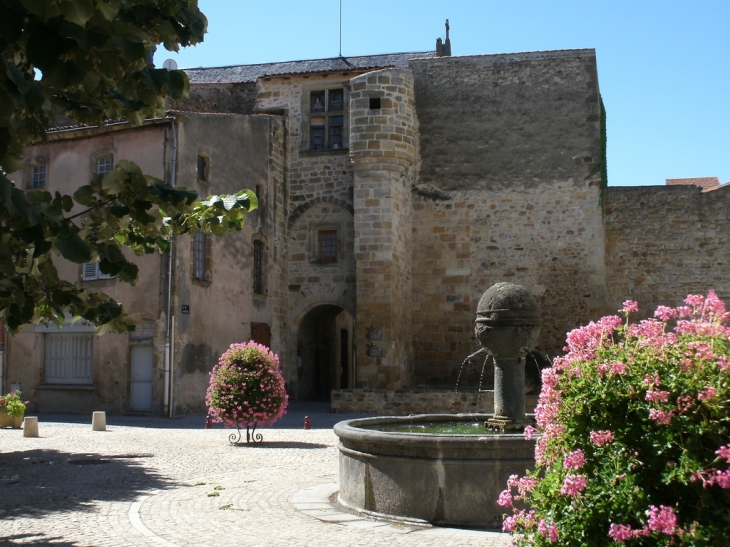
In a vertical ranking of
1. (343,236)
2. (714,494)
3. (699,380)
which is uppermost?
(343,236)

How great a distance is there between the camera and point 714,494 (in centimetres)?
302

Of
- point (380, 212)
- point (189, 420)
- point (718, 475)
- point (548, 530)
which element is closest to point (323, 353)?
point (380, 212)

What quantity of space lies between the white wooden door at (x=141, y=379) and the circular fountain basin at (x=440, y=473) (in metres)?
11.8

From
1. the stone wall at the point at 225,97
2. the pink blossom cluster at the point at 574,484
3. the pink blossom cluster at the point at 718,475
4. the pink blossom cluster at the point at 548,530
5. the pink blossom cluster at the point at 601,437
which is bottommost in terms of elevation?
the pink blossom cluster at the point at 548,530

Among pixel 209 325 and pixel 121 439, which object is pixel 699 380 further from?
pixel 209 325

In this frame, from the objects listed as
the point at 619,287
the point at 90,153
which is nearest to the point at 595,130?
the point at 619,287

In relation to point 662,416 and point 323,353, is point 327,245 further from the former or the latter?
point 662,416

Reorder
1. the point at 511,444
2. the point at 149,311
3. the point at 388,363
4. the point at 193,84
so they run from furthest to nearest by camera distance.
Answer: the point at 193,84
the point at 388,363
the point at 149,311
the point at 511,444

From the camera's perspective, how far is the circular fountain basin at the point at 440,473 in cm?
646

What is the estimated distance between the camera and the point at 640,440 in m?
3.26

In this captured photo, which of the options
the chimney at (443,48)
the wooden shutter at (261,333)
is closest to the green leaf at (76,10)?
the wooden shutter at (261,333)

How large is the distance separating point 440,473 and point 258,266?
598 inches

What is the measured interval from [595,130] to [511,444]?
1659cm

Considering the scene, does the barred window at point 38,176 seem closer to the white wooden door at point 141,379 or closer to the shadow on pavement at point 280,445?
the white wooden door at point 141,379
